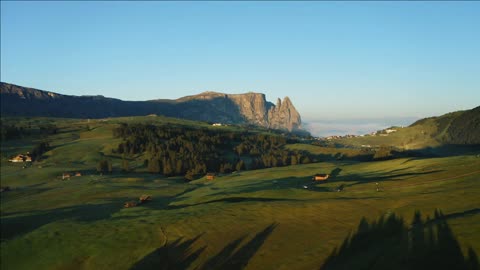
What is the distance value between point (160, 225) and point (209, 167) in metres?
123

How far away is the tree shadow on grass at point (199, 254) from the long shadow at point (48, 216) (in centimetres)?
2251

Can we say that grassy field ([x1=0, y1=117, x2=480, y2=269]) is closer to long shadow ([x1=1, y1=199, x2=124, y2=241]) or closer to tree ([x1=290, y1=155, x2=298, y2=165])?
long shadow ([x1=1, y1=199, x2=124, y2=241])

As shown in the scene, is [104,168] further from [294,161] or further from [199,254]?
[199,254]

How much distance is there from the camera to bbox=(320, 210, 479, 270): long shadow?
3009cm

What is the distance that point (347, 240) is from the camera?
38562 mm

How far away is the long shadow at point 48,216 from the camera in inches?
2457

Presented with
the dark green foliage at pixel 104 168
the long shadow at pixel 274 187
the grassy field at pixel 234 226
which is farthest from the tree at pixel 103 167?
the long shadow at pixel 274 187

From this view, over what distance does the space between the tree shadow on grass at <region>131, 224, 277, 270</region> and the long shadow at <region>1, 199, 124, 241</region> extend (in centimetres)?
2251

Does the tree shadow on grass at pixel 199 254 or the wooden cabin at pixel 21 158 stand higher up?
the tree shadow on grass at pixel 199 254

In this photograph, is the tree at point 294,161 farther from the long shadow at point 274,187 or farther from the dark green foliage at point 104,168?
the long shadow at point 274,187

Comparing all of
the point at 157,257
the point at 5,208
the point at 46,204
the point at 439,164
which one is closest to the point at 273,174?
the point at 439,164

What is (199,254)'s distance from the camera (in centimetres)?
4159

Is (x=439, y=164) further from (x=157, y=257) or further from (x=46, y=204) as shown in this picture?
(x=46, y=204)

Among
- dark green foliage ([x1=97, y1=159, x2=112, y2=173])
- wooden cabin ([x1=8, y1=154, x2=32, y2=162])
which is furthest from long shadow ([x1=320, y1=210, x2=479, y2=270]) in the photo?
wooden cabin ([x1=8, y1=154, x2=32, y2=162])
